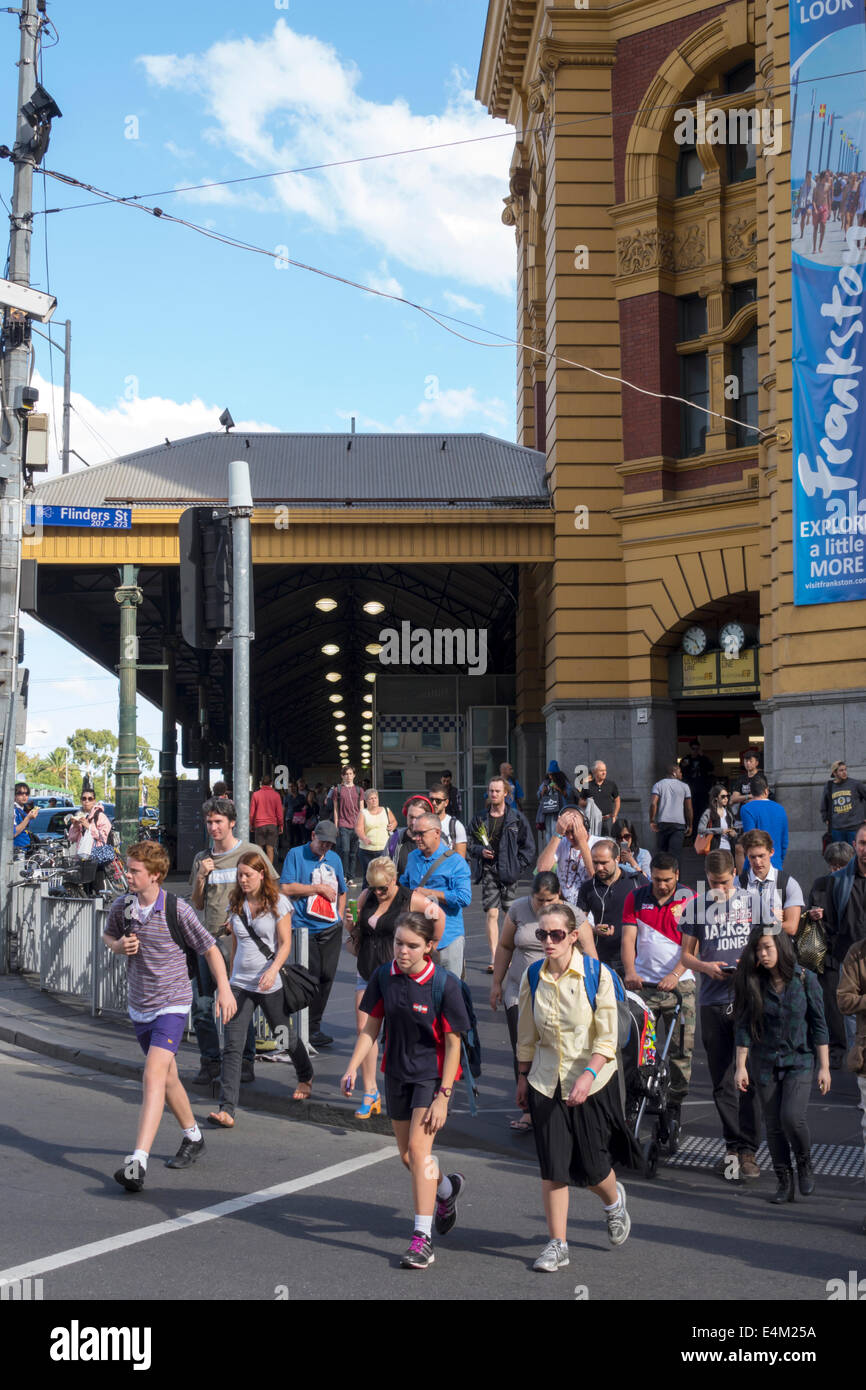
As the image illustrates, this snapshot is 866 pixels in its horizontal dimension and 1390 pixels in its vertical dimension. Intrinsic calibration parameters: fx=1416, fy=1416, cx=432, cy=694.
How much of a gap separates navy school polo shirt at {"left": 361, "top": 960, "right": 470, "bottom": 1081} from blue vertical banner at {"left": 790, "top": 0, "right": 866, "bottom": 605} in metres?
15.1

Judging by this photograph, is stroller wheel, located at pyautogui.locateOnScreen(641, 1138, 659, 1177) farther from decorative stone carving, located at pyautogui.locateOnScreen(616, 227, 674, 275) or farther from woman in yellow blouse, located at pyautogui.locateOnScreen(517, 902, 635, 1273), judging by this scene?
decorative stone carving, located at pyautogui.locateOnScreen(616, 227, 674, 275)

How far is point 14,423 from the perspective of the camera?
15430 mm

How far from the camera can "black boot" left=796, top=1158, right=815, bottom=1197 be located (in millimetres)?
7340

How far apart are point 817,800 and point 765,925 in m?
12.8

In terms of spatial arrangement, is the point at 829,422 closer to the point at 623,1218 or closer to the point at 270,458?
the point at 270,458

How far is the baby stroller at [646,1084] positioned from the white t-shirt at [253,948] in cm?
236

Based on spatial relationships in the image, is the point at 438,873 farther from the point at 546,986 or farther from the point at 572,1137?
the point at 572,1137

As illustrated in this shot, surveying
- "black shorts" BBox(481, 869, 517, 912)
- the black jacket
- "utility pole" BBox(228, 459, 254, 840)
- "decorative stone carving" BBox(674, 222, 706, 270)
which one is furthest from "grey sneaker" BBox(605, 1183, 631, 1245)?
"decorative stone carving" BBox(674, 222, 706, 270)

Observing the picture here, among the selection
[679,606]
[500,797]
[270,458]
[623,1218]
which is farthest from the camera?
[270,458]

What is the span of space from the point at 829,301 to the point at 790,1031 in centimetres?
1559

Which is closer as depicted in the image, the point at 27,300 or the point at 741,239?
the point at 27,300

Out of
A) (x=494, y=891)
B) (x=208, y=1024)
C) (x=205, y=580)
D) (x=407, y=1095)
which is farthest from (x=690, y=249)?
(x=407, y=1095)
